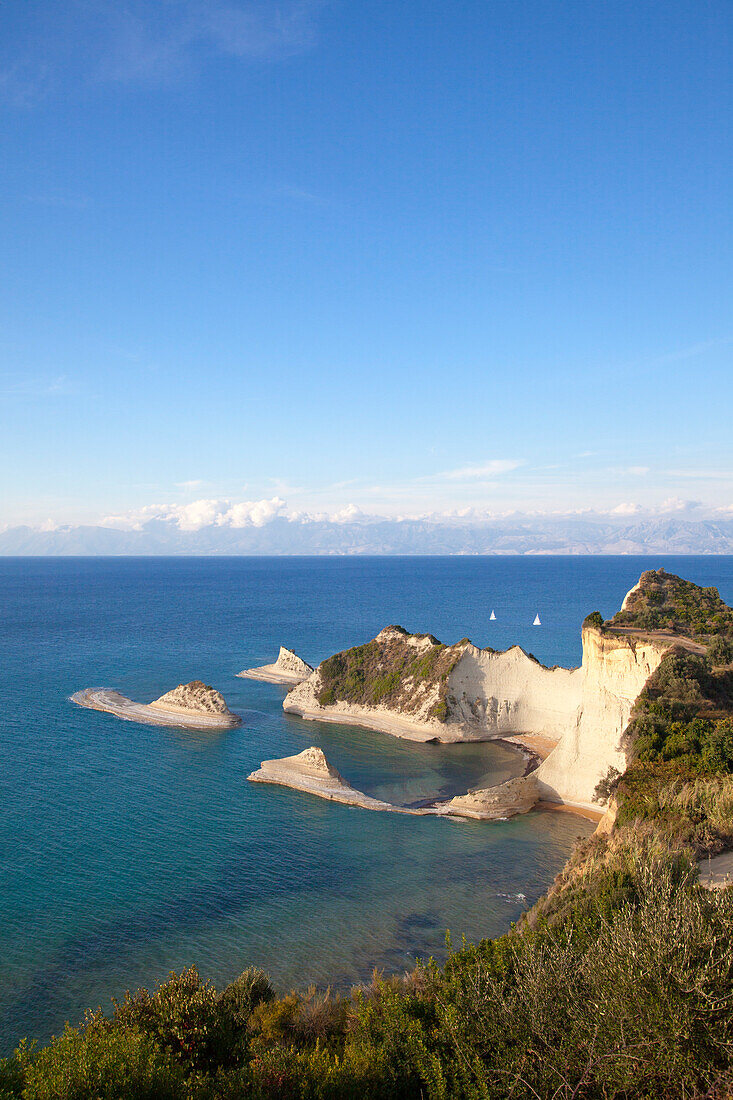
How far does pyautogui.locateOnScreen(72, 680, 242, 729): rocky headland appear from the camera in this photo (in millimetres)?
49688

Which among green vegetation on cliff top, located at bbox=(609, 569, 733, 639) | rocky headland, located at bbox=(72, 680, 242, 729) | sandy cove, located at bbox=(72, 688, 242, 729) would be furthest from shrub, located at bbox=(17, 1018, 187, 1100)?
green vegetation on cliff top, located at bbox=(609, 569, 733, 639)

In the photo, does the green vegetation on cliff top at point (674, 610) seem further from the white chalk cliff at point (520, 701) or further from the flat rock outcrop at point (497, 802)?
the flat rock outcrop at point (497, 802)

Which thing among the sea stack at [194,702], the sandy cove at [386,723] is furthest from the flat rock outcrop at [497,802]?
the sea stack at [194,702]

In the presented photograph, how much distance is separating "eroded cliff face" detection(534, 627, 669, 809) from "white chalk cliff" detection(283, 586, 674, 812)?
55 millimetres

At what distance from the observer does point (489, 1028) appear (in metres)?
11.8

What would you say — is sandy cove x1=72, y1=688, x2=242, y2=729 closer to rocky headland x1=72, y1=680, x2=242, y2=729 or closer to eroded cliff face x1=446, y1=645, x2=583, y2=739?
rocky headland x1=72, y1=680, x2=242, y2=729

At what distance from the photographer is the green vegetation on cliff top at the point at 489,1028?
9898mm

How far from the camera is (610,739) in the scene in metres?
34.6

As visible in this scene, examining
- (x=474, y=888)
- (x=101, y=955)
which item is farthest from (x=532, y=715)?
(x=101, y=955)

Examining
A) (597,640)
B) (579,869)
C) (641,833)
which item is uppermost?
(597,640)

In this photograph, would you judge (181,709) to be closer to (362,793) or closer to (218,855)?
(362,793)

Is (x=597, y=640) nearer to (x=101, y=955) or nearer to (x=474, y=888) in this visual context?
(x=474, y=888)

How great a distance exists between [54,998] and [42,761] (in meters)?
23.9

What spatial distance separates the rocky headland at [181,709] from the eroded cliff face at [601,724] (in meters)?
25.2
